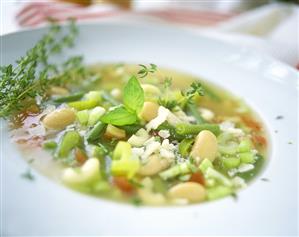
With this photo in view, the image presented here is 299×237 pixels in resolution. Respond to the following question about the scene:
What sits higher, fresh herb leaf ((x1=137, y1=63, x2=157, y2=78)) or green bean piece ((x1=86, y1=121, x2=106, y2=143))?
fresh herb leaf ((x1=137, y1=63, x2=157, y2=78))

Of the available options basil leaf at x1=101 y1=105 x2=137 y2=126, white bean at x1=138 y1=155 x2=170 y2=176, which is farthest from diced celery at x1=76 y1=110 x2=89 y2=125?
white bean at x1=138 y1=155 x2=170 y2=176

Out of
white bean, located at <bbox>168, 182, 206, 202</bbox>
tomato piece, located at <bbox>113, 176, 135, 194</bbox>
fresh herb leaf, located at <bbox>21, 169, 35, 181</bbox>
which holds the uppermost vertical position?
fresh herb leaf, located at <bbox>21, 169, 35, 181</bbox>

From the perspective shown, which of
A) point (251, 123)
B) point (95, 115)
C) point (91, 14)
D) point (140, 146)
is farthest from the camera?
point (91, 14)

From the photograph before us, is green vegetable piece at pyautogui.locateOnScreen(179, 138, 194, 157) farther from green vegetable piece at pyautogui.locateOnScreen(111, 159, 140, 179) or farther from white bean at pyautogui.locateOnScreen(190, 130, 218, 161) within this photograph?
green vegetable piece at pyautogui.locateOnScreen(111, 159, 140, 179)

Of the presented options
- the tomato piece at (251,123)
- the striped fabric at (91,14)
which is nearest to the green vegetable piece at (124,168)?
the tomato piece at (251,123)

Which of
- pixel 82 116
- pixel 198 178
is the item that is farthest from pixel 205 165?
pixel 82 116

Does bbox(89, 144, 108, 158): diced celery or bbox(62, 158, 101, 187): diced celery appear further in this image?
bbox(89, 144, 108, 158): diced celery

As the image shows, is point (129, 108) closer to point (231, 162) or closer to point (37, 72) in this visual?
point (231, 162)
